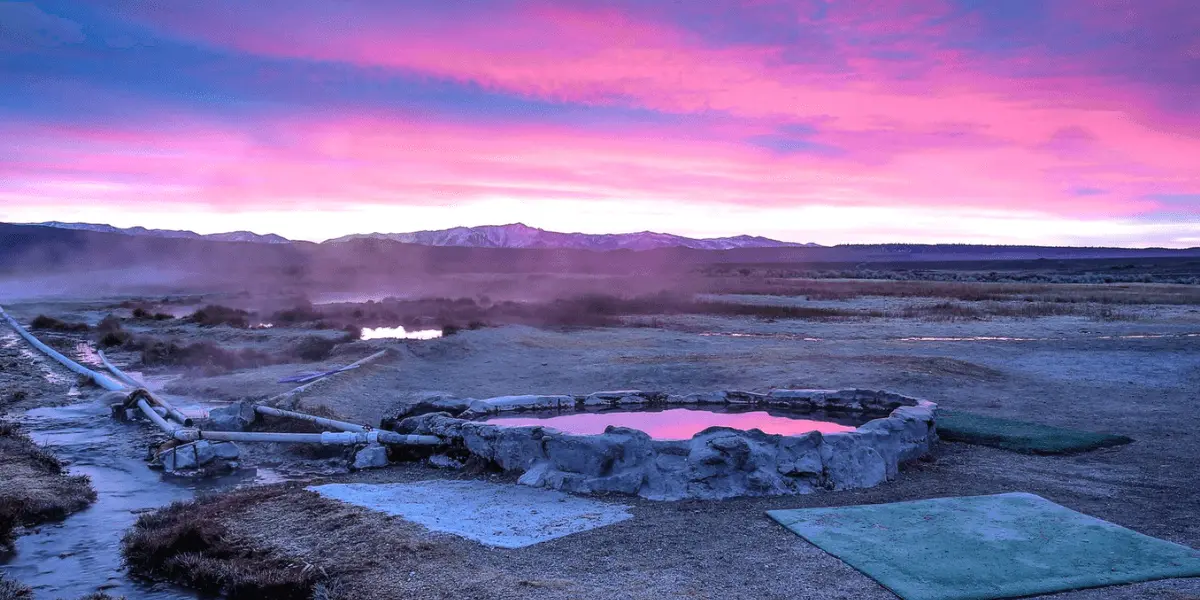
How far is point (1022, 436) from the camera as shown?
929 centimetres

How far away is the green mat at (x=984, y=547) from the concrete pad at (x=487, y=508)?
1.54 m

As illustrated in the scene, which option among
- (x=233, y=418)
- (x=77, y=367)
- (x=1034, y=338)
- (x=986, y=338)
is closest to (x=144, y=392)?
(x=233, y=418)

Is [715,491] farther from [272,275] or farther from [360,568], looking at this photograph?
[272,275]

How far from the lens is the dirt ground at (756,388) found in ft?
17.3

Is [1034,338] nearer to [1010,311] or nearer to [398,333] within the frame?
[1010,311]

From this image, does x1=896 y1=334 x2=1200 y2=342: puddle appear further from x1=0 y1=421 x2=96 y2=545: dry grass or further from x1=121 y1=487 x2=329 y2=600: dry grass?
x1=0 y1=421 x2=96 y2=545: dry grass

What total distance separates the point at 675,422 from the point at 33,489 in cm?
632

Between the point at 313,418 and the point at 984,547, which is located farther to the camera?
the point at 313,418

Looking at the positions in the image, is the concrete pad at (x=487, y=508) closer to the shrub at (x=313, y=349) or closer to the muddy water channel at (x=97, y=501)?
the muddy water channel at (x=97, y=501)

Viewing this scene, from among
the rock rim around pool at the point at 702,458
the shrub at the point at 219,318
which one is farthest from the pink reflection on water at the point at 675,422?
the shrub at the point at 219,318

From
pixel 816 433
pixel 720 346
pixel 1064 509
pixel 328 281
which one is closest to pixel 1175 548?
pixel 1064 509

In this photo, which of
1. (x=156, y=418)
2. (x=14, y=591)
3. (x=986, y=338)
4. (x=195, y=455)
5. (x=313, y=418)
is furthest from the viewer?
(x=986, y=338)

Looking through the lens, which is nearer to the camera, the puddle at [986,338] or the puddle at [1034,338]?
the puddle at [1034,338]

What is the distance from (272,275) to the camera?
7888 centimetres
